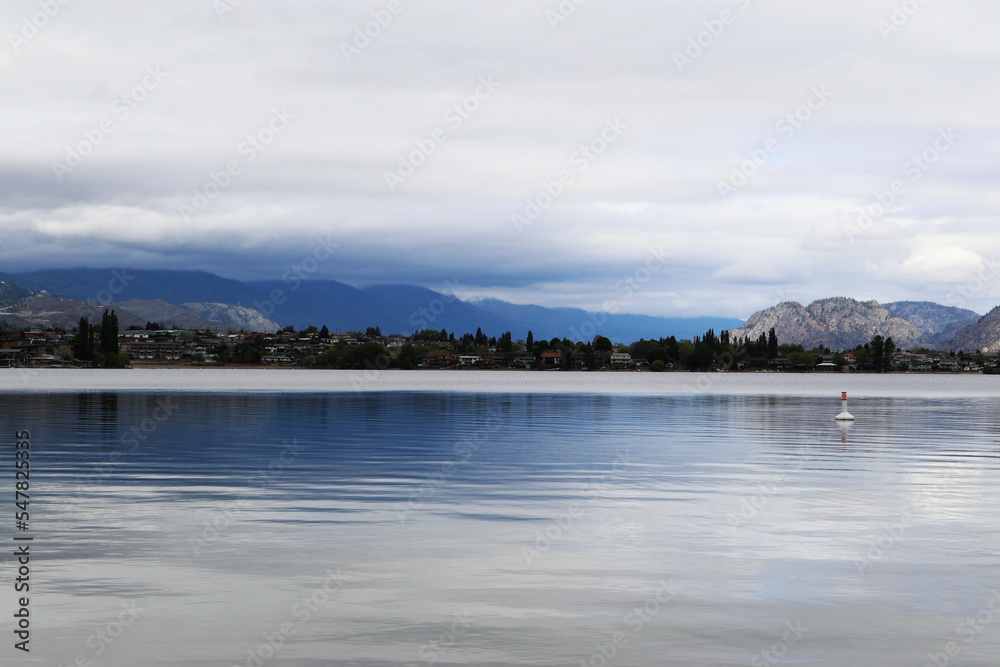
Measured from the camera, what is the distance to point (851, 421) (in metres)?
66.4

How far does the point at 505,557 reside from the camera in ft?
64.4

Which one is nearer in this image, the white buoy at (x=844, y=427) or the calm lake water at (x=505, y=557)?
the calm lake water at (x=505, y=557)

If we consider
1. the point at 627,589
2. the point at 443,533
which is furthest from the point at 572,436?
the point at 627,589

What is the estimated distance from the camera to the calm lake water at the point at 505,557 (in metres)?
13.9

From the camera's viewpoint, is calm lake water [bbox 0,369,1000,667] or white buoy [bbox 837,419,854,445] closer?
calm lake water [bbox 0,369,1000,667]

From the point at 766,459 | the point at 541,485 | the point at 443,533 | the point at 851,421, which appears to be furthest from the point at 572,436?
the point at 443,533

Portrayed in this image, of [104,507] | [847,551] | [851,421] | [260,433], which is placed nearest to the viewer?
[847,551]

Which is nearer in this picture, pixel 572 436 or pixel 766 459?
pixel 766 459

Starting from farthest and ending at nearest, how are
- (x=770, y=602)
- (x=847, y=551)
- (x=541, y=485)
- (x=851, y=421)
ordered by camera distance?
1. (x=851, y=421)
2. (x=541, y=485)
3. (x=847, y=551)
4. (x=770, y=602)

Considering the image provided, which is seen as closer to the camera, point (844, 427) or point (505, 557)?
point (505, 557)

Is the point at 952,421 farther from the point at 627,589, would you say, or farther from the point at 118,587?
the point at 118,587

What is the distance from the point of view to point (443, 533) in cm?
2209

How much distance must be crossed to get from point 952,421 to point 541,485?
47.6 m

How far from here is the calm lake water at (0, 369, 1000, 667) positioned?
13.9m
